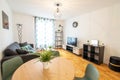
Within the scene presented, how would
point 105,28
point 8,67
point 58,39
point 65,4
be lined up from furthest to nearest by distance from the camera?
point 58,39 → point 105,28 → point 65,4 → point 8,67

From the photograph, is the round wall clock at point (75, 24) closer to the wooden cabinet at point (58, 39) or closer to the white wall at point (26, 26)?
the wooden cabinet at point (58, 39)

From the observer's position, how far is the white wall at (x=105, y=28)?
326cm

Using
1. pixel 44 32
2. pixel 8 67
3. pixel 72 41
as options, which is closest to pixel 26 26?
pixel 44 32

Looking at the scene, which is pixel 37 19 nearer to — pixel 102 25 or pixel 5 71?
pixel 102 25

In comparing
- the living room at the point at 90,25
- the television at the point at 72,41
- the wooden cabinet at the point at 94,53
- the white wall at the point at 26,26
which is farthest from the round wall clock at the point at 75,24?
the white wall at the point at 26,26

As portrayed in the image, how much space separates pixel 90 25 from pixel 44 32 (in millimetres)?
3321

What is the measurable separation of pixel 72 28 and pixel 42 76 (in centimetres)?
513

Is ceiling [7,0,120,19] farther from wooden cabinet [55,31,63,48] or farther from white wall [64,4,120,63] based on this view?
wooden cabinet [55,31,63,48]

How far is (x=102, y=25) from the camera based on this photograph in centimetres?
378

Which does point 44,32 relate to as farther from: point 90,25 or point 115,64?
point 115,64

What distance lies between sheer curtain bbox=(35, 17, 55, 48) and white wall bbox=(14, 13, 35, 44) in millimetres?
358

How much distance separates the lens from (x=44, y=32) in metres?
6.22

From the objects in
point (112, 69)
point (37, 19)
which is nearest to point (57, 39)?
point (37, 19)

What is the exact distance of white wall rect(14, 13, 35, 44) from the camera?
5206 mm
